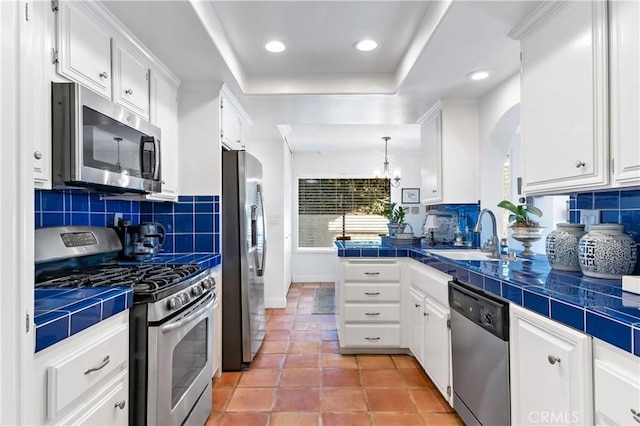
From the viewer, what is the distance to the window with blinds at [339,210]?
6301 millimetres

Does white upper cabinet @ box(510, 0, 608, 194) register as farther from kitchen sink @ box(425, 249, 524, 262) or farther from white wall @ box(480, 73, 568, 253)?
white wall @ box(480, 73, 568, 253)

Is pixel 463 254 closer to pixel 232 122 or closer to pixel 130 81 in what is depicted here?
pixel 232 122

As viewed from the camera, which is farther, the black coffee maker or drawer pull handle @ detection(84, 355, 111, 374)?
the black coffee maker

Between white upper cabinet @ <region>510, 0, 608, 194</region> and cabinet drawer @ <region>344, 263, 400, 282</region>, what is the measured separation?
1.33 metres

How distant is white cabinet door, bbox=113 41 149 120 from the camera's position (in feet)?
6.13

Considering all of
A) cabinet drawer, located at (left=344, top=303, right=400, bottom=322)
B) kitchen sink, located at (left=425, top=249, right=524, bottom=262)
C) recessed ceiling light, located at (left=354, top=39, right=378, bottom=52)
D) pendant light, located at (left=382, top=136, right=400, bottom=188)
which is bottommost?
cabinet drawer, located at (left=344, top=303, right=400, bottom=322)

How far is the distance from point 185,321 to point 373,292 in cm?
168

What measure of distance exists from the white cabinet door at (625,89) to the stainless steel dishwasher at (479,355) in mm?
686

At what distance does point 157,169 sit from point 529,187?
2082 mm

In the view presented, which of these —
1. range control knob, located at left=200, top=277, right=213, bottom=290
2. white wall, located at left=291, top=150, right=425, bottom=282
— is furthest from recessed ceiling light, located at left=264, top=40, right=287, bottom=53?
white wall, located at left=291, top=150, right=425, bottom=282

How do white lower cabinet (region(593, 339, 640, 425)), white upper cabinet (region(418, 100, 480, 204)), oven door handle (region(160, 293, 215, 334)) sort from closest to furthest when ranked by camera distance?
white lower cabinet (region(593, 339, 640, 425)) → oven door handle (region(160, 293, 215, 334)) → white upper cabinet (region(418, 100, 480, 204))

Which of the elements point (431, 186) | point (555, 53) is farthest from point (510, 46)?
point (431, 186)

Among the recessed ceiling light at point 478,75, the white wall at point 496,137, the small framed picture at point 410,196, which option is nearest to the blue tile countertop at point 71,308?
the recessed ceiling light at point 478,75

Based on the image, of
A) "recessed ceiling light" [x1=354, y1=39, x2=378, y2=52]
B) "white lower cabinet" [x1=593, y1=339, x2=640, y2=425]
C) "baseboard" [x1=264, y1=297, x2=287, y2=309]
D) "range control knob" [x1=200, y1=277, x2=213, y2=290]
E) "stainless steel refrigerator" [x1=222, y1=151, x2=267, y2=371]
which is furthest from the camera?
"baseboard" [x1=264, y1=297, x2=287, y2=309]
